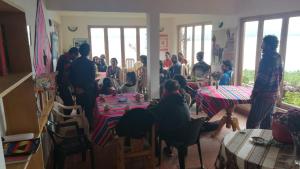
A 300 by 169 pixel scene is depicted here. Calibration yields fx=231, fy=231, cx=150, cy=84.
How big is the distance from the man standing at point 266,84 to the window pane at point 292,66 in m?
1.32

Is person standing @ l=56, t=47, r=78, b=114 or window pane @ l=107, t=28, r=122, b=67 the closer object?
person standing @ l=56, t=47, r=78, b=114

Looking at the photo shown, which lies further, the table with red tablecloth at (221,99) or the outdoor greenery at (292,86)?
the outdoor greenery at (292,86)

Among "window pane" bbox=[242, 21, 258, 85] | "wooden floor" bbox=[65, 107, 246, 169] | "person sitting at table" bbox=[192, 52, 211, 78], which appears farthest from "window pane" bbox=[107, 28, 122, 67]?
"wooden floor" bbox=[65, 107, 246, 169]

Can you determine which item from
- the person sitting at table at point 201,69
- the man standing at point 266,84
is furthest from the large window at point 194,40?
the man standing at point 266,84

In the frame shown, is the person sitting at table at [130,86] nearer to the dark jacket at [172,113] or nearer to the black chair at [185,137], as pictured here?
the dark jacket at [172,113]

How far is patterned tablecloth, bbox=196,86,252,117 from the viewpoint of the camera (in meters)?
3.30

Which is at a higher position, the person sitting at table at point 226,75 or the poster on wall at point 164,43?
the poster on wall at point 164,43

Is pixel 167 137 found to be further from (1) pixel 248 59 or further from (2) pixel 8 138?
(1) pixel 248 59

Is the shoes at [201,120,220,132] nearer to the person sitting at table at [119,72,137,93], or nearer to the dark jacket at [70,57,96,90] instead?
the person sitting at table at [119,72,137,93]

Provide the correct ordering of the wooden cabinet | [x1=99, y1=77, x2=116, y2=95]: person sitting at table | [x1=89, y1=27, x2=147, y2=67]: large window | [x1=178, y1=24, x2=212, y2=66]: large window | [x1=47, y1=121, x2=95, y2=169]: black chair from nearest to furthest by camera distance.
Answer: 1. the wooden cabinet
2. [x1=47, y1=121, x2=95, y2=169]: black chair
3. [x1=99, y1=77, x2=116, y2=95]: person sitting at table
4. [x1=178, y1=24, x2=212, y2=66]: large window
5. [x1=89, y1=27, x2=147, y2=67]: large window

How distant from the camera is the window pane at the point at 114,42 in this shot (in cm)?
833

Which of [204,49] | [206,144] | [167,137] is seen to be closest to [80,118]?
[167,137]

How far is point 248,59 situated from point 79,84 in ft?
11.6

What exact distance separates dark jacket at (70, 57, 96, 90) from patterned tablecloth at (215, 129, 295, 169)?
2.37m
